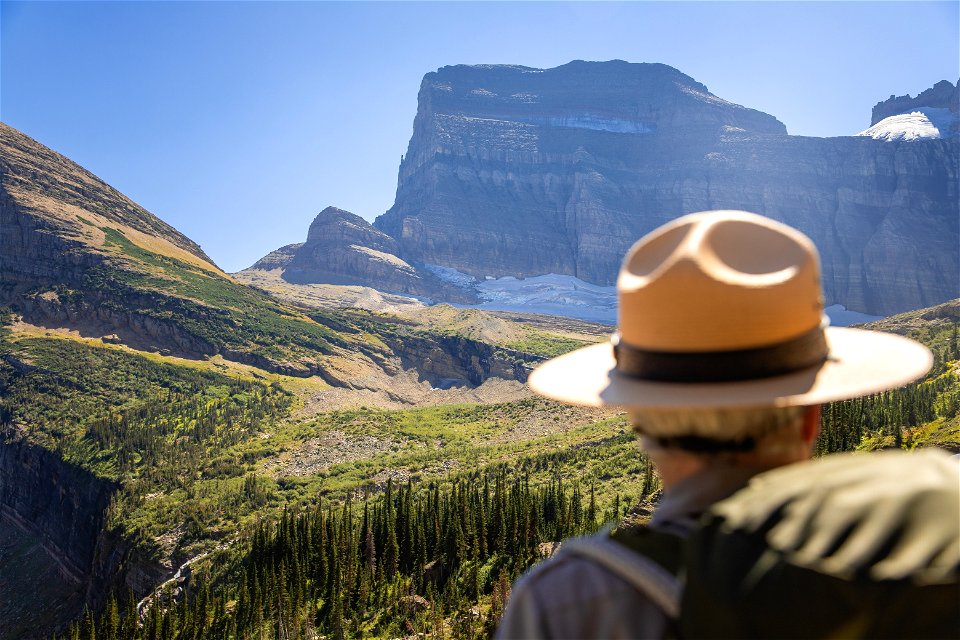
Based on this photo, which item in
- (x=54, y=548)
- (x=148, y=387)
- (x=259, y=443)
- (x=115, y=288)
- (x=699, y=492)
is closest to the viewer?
(x=699, y=492)

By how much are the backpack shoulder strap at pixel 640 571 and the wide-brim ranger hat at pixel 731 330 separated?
1.29 ft

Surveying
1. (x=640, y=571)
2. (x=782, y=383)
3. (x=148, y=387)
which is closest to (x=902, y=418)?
(x=782, y=383)

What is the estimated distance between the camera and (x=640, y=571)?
153 centimetres

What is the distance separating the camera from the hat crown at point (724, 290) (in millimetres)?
1794

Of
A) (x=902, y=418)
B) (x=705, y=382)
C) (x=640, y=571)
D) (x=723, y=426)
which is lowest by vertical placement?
(x=902, y=418)

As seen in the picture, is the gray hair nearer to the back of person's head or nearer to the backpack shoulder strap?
the back of person's head

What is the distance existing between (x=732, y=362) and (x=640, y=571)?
609 millimetres

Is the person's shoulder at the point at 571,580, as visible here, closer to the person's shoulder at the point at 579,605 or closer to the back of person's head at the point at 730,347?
the person's shoulder at the point at 579,605

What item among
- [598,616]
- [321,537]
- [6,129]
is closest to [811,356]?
[598,616]

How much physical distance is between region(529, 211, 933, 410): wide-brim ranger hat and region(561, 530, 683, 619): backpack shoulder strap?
1.29 ft

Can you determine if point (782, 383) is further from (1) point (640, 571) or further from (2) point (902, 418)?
(2) point (902, 418)

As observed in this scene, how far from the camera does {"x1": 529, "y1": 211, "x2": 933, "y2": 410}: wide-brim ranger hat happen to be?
5.87 ft

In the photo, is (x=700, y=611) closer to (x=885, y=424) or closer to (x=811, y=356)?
(x=811, y=356)

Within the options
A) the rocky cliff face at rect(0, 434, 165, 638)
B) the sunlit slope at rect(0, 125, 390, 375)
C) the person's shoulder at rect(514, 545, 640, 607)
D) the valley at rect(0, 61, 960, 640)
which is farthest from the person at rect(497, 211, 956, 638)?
the sunlit slope at rect(0, 125, 390, 375)
